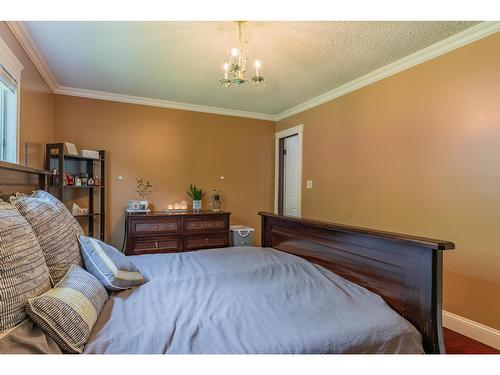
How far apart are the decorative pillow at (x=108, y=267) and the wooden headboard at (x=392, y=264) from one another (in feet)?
3.75

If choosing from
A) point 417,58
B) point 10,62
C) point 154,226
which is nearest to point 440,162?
point 417,58

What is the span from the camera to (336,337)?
0.97 metres

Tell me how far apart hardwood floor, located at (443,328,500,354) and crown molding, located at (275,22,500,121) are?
7.67 feet

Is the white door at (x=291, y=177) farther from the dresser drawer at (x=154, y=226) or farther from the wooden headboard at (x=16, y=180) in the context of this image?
the wooden headboard at (x=16, y=180)

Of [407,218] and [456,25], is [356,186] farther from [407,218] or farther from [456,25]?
[456,25]

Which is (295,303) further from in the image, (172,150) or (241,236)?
(172,150)

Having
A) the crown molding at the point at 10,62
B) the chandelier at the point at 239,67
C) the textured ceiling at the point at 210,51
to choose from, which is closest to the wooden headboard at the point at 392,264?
the chandelier at the point at 239,67

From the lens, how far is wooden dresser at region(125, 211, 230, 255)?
3.37 meters

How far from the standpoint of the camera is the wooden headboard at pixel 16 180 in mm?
1539

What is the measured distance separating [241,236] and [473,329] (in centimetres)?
278

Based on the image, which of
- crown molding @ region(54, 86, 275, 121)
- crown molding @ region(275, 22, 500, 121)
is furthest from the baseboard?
crown molding @ region(54, 86, 275, 121)

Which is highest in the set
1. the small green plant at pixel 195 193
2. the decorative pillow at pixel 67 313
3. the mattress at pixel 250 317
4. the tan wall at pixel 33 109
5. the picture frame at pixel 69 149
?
the tan wall at pixel 33 109
